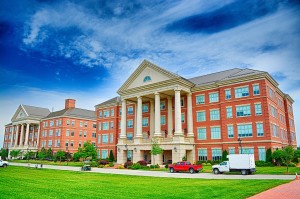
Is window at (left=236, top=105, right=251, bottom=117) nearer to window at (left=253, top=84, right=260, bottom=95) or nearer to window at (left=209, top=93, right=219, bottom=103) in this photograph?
window at (left=253, top=84, right=260, bottom=95)

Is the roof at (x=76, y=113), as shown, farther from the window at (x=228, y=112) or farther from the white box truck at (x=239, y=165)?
the white box truck at (x=239, y=165)

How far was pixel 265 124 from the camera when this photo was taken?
135ft

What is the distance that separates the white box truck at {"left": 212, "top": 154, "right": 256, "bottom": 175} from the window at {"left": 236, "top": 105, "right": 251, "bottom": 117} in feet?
50.3

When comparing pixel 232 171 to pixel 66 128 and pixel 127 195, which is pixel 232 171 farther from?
pixel 66 128

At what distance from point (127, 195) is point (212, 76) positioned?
1652 inches

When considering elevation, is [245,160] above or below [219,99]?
below

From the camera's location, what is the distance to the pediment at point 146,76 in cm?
4966

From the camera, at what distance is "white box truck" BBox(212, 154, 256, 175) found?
28.8m

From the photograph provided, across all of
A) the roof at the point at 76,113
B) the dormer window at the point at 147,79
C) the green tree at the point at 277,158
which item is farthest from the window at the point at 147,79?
the roof at the point at 76,113

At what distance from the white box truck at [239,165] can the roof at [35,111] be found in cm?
8252

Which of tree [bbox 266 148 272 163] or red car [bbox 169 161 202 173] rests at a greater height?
tree [bbox 266 148 272 163]

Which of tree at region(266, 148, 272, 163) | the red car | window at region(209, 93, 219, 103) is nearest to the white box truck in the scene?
the red car

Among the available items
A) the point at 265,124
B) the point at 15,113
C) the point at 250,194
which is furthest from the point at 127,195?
the point at 15,113

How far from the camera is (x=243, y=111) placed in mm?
43969
